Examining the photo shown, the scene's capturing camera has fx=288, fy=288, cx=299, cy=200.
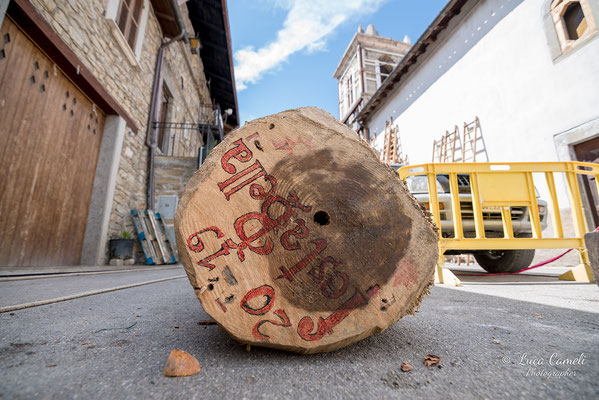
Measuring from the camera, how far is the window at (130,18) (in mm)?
4640

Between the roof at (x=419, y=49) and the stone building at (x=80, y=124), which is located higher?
the roof at (x=419, y=49)

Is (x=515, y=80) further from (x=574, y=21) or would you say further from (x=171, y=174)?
(x=171, y=174)

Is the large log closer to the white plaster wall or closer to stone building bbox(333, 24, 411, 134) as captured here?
the white plaster wall

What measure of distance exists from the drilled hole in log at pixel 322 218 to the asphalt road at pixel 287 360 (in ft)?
1.40

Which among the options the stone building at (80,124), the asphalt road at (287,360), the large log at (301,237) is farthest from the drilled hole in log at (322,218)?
the stone building at (80,124)

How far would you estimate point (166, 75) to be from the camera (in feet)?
21.3

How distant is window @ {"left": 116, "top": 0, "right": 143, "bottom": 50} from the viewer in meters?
4.64

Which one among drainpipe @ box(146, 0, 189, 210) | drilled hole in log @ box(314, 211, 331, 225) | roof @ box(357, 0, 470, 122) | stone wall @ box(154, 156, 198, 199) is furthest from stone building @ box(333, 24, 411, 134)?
drilled hole in log @ box(314, 211, 331, 225)

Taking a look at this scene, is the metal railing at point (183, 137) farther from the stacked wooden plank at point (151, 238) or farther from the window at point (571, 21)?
the window at point (571, 21)

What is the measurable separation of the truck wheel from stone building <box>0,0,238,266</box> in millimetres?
5416

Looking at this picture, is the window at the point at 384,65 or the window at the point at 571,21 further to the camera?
the window at the point at 384,65

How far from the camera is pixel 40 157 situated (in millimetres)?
3191

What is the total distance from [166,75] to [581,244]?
7.59m

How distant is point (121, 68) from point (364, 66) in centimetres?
1370
